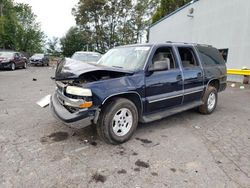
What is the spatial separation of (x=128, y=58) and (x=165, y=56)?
0.83m

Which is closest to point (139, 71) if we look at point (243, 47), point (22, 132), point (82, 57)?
point (22, 132)

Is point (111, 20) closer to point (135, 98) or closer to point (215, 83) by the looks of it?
point (215, 83)

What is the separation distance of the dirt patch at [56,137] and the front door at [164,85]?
1645 millimetres

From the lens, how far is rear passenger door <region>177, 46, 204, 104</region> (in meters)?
4.75

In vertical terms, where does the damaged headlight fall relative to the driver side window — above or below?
below

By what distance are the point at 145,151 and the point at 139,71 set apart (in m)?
1.41

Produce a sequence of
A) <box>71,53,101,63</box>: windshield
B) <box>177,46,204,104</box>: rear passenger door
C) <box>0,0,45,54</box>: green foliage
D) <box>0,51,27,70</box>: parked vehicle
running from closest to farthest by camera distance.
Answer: <box>177,46,204,104</box>: rear passenger door < <box>71,53,101,63</box>: windshield < <box>0,51,27,70</box>: parked vehicle < <box>0,0,45,54</box>: green foliage

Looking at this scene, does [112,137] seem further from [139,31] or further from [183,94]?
[139,31]

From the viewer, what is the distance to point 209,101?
5582 mm

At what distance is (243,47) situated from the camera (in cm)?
1091

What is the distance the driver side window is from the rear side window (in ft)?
3.78

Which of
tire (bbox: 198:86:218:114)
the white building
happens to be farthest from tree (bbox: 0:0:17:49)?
tire (bbox: 198:86:218:114)

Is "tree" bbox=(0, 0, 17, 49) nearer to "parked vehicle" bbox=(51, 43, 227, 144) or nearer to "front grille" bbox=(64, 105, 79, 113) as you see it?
"parked vehicle" bbox=(51, 43, 227, 144)

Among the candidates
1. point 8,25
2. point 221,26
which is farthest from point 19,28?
point 221,26
